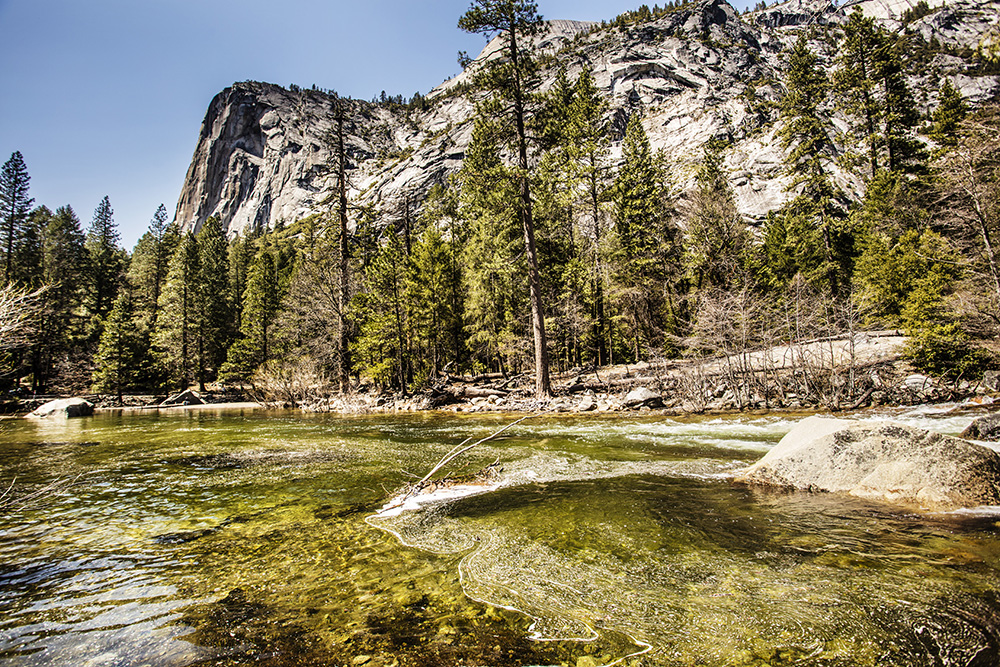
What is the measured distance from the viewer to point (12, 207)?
4056cm

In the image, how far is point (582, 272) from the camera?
27969mm

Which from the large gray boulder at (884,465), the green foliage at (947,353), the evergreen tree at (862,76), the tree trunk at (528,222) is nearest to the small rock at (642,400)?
the tree trunk at (528,222)

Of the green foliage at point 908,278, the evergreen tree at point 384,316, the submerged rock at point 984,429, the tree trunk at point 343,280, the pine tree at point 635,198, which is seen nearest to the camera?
the submerged rock at point 984,429

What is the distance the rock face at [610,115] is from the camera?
67.9 m

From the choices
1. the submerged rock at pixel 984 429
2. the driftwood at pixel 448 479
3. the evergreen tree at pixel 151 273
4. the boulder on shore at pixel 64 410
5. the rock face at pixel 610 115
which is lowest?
the submerged rock at pixel 984 429

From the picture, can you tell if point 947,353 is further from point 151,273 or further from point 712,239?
point 151,273

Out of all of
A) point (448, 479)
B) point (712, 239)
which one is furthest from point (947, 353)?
point (448, 479)

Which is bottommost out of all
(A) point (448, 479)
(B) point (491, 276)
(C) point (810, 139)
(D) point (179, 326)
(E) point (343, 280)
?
(A) point (448, 479)

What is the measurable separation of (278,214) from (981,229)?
126097 millimetres

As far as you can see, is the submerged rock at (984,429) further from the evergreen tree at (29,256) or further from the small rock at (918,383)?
the evergreen tree at (29,256)

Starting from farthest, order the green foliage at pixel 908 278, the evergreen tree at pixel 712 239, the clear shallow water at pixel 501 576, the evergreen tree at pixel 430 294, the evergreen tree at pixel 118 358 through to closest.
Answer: the evergreen tree at pixel 118 358 → the evergreen tree at pixel 712 239 → the evergreen tree at pixel 430 294 → the green foliage at pixel 908 278 → the clear shallow water at pixel 501 576

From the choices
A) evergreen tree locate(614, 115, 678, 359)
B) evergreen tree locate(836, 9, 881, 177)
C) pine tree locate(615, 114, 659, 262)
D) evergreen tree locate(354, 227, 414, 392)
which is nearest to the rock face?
evergreen tree locate(836, 9, 881, 177)

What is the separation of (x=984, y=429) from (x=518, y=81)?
18883 millimetres

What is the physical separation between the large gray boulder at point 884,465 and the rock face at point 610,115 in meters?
53.8
